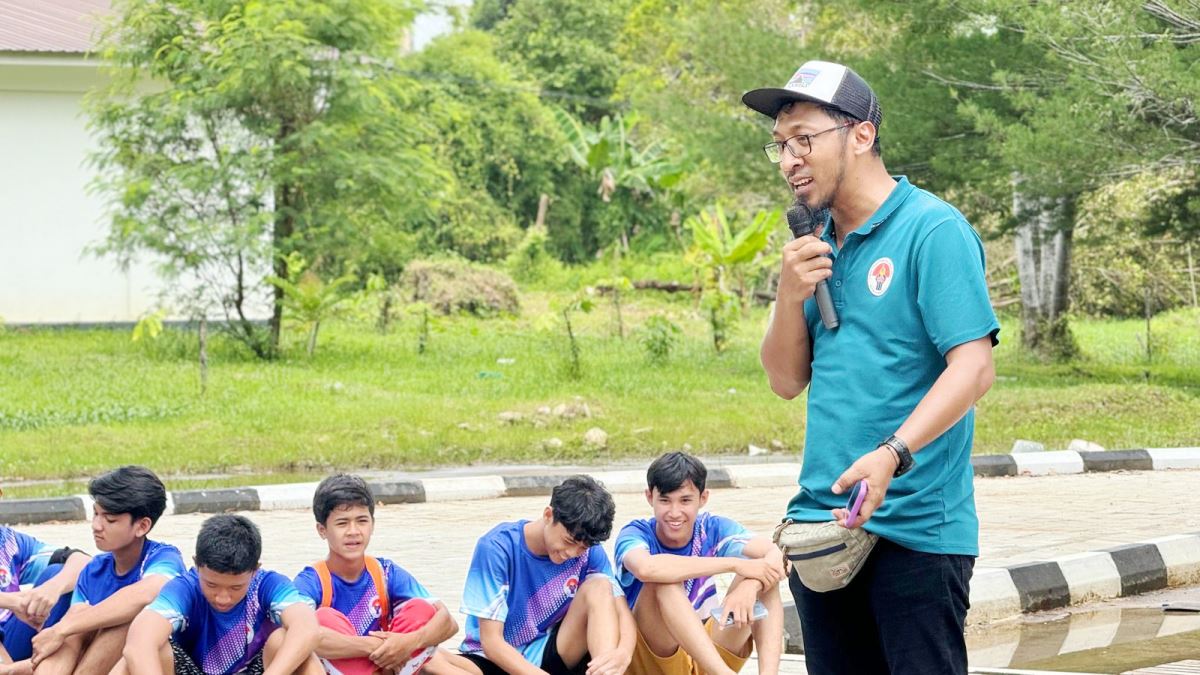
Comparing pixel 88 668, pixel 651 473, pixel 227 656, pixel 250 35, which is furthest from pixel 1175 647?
pixel 250 35

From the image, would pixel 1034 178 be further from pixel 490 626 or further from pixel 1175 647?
pixel 490 626

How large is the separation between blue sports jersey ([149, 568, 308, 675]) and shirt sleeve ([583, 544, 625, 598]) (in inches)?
40.4

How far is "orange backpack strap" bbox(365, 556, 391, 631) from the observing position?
5.84m

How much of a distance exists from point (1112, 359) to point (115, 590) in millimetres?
19118

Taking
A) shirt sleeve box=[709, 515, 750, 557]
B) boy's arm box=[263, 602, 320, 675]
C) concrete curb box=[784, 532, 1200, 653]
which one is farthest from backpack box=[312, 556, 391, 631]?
concrete curb box=[784, 532, 1200, 653]

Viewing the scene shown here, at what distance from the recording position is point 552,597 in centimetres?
589

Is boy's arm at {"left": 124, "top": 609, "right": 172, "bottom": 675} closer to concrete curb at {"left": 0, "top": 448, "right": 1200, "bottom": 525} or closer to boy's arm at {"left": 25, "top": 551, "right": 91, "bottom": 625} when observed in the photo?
boy's arm at {"left": 25, "top": 551, "right": 91, "bottom": 625}

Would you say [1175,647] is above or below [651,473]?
below

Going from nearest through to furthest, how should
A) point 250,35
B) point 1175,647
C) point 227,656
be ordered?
point 227,656 < point 1175,647 < point 250,35

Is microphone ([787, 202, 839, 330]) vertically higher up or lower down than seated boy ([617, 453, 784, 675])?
higher up

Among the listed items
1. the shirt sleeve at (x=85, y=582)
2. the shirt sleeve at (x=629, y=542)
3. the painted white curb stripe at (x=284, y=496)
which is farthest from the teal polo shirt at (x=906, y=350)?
the painted white curb stripe at (x=284, y=496)

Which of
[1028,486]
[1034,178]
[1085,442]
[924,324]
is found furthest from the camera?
[1034,178]

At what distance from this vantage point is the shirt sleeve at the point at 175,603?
5.38 m

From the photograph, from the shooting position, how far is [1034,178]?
17453 mm
